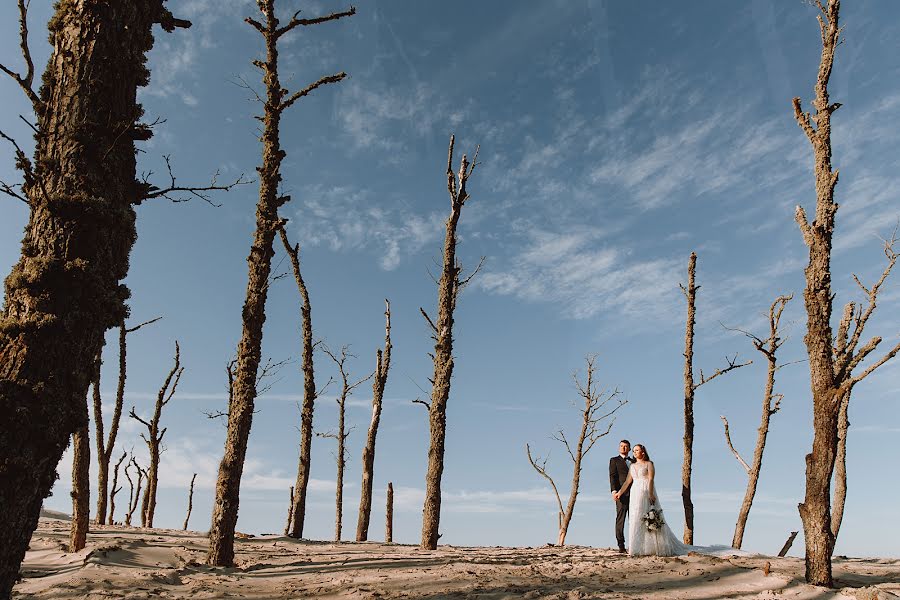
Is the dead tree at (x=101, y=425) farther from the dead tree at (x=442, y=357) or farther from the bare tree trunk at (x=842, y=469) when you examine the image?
the bare tree trunk at (x=842, y=469)

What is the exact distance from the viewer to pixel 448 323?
49.6 feet

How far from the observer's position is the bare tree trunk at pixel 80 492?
11102 millimetres

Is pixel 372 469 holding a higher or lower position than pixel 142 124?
lower

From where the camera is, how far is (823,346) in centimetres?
1037

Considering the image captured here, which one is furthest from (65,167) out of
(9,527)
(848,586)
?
(848,586)

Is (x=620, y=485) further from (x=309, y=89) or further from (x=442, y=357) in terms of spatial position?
(x=309, y=89)

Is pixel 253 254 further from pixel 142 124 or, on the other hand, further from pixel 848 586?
pixel 848 586

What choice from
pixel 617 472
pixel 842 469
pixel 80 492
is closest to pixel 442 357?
pixel 617 472

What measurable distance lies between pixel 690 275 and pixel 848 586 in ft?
35.2

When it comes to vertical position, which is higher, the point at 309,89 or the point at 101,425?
the point at 309,89

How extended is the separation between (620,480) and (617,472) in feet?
0.58

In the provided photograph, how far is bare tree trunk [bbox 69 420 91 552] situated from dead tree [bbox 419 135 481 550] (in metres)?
6.96

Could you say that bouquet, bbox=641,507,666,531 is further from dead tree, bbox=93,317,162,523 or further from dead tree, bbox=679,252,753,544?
dead tree, bbox=93,317,162,523

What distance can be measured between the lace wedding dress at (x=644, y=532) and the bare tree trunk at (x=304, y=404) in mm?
9628
